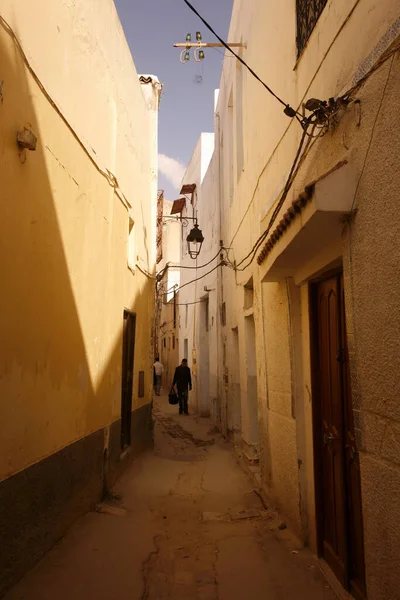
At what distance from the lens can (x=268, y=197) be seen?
5480 millimetres

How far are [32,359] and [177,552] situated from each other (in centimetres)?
213

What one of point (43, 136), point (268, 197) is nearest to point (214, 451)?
point (268, 197)

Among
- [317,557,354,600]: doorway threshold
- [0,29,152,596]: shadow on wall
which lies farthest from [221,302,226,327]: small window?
[317,557,354,600]: doorway threshold

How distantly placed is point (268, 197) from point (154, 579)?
156 inches

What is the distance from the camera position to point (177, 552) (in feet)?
13.3

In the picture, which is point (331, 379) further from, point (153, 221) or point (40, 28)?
point (153, 221)

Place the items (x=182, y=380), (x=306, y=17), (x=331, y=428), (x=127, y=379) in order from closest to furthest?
(x=331, y=428), (x=306, y=17), (x=127, y=379), (x=182, y=380)

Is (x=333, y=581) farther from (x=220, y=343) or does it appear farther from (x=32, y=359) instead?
(x=220, y=343)

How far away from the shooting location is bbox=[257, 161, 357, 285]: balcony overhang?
8.81 feet

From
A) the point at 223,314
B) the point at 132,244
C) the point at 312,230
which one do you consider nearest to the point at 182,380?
the point at 223,314

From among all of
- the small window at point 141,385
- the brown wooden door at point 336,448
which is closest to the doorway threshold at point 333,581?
the brown wooden door at point 336,448

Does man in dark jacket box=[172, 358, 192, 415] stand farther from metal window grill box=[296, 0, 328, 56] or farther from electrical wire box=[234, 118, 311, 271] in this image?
metal window grill box=[296, 0, 328, 56]

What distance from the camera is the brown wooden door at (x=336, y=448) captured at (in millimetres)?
3135

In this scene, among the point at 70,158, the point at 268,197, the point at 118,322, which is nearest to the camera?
the point at 70,158
